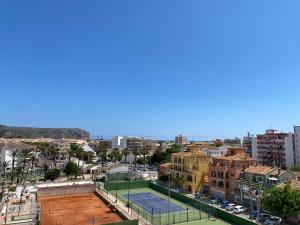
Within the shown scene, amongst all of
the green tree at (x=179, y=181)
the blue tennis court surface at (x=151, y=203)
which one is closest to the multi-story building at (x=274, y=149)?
the green tree at (x=179, y=181)

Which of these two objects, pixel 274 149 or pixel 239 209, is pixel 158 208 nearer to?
pixel 239 209

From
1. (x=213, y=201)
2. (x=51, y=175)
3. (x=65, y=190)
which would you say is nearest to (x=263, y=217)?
(x=213, y=201)

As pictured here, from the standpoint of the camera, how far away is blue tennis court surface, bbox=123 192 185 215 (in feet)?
167

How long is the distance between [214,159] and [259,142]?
48.1m

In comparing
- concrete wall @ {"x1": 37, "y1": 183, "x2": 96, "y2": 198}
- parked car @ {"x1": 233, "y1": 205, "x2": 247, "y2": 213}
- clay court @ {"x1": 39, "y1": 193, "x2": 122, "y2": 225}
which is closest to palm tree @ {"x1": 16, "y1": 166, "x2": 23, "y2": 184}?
concrete wall @ {"x1": 37, "y1": 183, "x2": 96, "y2": 198}

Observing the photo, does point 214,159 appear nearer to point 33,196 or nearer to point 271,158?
point 33,196

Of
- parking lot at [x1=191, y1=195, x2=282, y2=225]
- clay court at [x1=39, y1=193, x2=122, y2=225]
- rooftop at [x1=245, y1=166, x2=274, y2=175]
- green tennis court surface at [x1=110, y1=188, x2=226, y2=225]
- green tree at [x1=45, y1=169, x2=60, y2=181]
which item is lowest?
clay court at [x1=39, y1=193, x2=122, y2=225]

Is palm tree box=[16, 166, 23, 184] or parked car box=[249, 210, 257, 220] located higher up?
palm tree box=[16, 166, 23, 184]

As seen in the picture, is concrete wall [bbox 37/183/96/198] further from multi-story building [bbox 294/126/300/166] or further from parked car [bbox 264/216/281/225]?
multi-story building [bbox 294/126/300/166]

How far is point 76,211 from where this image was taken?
167ft

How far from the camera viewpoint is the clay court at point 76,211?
4506cm

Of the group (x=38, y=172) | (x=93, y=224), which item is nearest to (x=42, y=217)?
(x=93, y=224)

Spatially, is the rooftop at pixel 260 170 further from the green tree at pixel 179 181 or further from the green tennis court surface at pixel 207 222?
the green tree at pixel 179 181

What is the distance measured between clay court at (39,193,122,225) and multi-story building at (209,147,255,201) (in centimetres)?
2229
